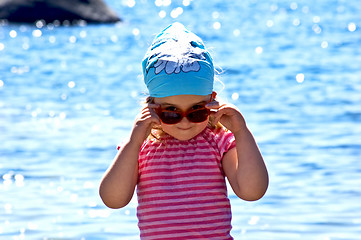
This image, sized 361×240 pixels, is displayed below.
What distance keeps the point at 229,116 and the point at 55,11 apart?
64.0ft

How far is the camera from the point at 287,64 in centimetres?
1390

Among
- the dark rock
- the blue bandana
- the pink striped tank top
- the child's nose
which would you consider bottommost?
the pink striped tank top

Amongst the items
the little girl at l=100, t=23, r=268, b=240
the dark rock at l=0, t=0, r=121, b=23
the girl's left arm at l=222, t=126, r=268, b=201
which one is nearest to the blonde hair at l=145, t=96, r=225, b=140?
the little girl at l=100, t=23, r=268, b=240

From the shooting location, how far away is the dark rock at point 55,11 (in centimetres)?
2177

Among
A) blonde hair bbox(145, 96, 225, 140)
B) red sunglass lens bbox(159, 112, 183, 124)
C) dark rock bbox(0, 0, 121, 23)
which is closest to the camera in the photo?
red sunglass lens bbox(159, 112, 183, 124)

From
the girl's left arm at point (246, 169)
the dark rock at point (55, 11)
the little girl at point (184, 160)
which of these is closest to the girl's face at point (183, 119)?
the little girl at point (184, 160)

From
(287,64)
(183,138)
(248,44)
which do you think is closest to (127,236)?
(183,138)

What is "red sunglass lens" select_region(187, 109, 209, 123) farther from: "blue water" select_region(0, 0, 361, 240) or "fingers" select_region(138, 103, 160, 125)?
"blue water" select_region(0, 0, 361, 240)

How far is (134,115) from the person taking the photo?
32.1ft

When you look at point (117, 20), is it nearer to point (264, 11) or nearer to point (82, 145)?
point (264, 11)

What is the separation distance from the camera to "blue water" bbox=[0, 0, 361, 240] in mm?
5816

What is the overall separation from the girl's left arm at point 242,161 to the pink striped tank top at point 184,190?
49 millimetres

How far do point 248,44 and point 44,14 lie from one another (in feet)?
24.0

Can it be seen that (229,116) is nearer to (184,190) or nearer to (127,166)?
(184,190)
